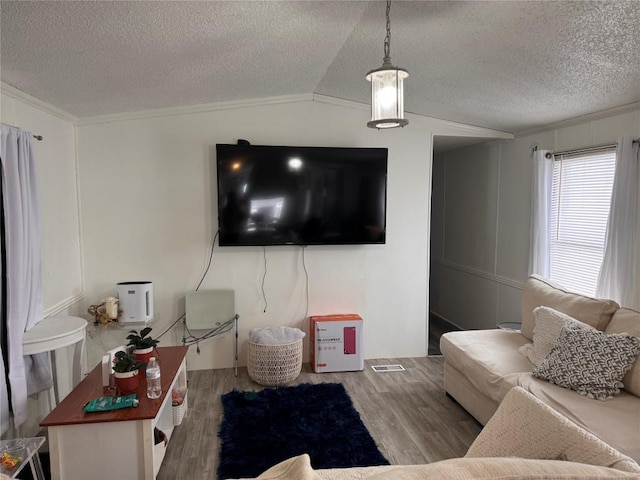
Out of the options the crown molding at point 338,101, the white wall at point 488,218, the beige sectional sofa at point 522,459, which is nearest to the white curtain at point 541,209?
the white wall at point 488,218

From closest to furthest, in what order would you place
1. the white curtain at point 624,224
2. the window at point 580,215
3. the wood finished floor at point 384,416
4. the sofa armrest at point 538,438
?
the sofa armrest at point 538,438
the wood finished floor at point 384,416
the white curtain at point 624,224
the window at point 580,215

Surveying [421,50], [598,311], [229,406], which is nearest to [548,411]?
[598,311]

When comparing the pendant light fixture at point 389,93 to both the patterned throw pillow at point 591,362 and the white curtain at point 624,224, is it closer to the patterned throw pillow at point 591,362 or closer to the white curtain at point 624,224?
the patterned throw pillow at point 591,362

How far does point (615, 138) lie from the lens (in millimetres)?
3150

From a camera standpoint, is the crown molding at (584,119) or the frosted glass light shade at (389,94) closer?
the frosted glass light shade at (389,94)

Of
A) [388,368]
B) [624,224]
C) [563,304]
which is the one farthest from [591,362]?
[388,368]

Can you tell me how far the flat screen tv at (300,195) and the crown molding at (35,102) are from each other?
3.95ft

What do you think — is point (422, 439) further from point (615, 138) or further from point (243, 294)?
point (615, 138)

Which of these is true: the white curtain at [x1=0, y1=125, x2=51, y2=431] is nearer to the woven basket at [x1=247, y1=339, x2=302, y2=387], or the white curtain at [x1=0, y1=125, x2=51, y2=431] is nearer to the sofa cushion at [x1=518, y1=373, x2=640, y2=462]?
the woven basket at [x1=247, y1=339, x2=302, y2=387]

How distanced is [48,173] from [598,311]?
12.8 ft

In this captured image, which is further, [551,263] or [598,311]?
[551,263]

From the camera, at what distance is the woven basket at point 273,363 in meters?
3.60

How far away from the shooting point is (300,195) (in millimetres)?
3854

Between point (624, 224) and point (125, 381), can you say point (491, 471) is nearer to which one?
point (125, 381)
